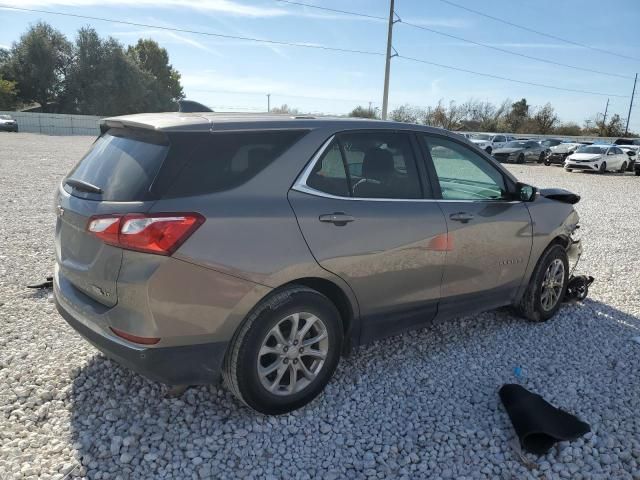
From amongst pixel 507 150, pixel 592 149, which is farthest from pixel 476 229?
pixel 507 150

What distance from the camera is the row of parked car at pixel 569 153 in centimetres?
2633

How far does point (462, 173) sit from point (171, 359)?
2652mm

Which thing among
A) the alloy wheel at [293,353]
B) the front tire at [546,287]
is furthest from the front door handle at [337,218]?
the front tire at [546,287]

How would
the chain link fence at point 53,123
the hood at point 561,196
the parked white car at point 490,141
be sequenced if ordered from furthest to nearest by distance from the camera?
the chain link fence at point 53,123 → the parked white car at point 490,141 → the hood at point 561,196

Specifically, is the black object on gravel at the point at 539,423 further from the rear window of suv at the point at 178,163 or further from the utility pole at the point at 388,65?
the utility pole at the point at 388,65

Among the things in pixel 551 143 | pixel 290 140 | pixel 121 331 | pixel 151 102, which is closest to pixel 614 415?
pixel 290 140

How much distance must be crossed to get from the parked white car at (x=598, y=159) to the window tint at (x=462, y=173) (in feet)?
83.6

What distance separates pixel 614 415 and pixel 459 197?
5.80 ft

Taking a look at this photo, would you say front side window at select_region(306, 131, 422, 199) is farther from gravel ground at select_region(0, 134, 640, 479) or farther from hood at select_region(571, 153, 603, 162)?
hood at select_region(571, 153, 603, 162)

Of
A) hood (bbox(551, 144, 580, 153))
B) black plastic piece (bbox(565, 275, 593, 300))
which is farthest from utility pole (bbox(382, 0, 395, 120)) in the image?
black plastic piece (bbox(565, 275, 593, 300))

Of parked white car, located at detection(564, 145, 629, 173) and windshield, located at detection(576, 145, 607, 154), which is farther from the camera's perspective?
windshield, located at detection(576, 145, 607, 154)

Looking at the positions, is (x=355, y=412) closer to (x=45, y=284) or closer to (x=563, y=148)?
(x=45, y=284)

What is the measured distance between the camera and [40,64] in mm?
54188

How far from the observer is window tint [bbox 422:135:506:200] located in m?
3.77
